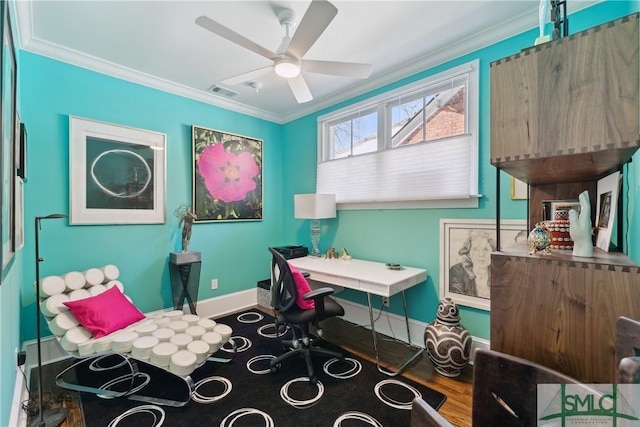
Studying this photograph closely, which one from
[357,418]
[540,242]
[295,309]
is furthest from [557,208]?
[295,309]

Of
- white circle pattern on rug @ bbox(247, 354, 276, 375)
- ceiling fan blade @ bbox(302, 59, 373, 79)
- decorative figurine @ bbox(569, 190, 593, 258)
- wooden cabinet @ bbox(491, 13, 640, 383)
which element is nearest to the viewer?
wooden cabinet @ bbox(491, 13, 640, 383)

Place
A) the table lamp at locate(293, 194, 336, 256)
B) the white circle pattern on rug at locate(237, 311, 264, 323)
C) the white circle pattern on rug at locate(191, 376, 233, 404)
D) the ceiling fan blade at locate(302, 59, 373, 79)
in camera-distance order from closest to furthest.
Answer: the white circle pattern on rug at locate(191, 376, 233, 404), the ceiling fan blade at locate(302, 59, 373, 79), the table lamp at locate(293, 194, 336, 256), the white circle pattern on rug at locate(237, 311, 264, 323)

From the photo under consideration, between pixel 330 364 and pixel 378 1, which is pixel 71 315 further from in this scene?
pixel 378 1

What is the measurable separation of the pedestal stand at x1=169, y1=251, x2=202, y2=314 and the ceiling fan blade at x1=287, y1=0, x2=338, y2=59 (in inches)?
85.4

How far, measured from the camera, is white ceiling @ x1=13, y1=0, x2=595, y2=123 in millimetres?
1861

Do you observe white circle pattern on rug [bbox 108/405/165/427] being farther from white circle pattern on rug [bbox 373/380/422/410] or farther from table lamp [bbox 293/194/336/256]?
table lamp [bbox 293/194/336/256]

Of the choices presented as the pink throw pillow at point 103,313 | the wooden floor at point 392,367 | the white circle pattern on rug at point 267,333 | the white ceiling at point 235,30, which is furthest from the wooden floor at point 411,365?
the white ceiling at point 235,30

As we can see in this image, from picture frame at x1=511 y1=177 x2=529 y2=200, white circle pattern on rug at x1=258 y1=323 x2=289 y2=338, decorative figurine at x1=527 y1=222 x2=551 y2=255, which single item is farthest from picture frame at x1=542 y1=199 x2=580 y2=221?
white circle pattern on rug at x1=258 y1=323 x2=289 y2=338

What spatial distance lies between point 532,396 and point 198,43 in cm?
288

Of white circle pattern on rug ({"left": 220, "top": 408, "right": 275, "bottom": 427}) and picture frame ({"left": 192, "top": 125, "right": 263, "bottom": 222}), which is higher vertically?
picture frame ({"left": 192, "top": 125, "right": 263, "bottom": 222})

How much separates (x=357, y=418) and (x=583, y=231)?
152 cm

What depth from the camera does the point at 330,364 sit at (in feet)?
7.36

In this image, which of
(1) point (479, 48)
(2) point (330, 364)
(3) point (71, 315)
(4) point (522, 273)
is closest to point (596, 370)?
(4) point (522, 273)

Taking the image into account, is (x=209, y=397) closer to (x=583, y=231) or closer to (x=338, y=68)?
(x=583, y=231)
